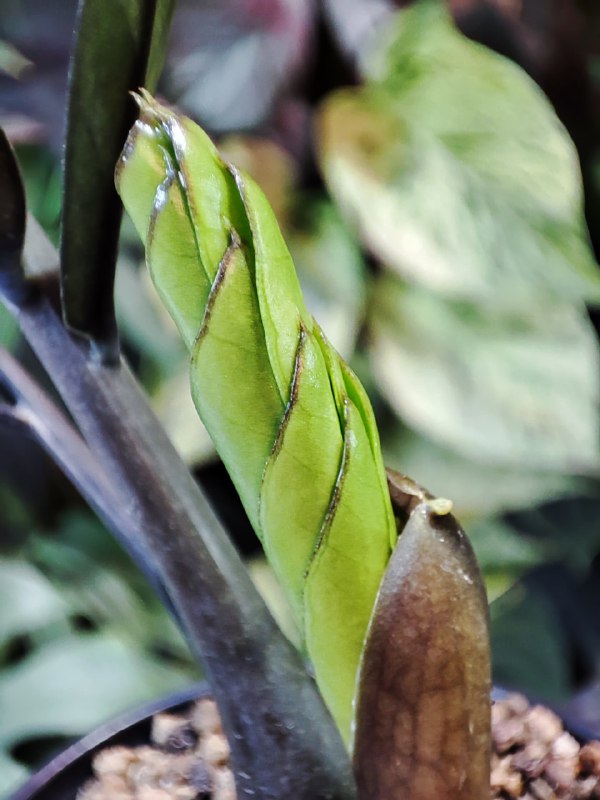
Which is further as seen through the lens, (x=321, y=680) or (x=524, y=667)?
(x=524, y=667)

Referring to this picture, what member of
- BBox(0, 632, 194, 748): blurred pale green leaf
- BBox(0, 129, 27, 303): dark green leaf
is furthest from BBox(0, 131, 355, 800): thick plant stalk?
BBox(0, 632, 194, 748): blurred pale green leaf

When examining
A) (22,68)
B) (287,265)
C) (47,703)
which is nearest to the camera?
(287,265)

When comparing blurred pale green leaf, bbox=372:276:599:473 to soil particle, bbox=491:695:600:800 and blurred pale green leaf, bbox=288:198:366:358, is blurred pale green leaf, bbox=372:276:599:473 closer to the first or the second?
blurred pale green leaf, bbox=288:198:366:358

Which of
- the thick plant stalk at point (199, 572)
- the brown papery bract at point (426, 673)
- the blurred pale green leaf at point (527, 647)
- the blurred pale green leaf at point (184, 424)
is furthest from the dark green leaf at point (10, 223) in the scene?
the blurred pale green leaf at point (527, 647)

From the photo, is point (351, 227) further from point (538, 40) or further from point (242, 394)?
point (242, 394)

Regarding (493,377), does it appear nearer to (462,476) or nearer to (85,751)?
(462,476)

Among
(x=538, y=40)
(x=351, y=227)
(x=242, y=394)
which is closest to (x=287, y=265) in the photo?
(x=242, y=394)
